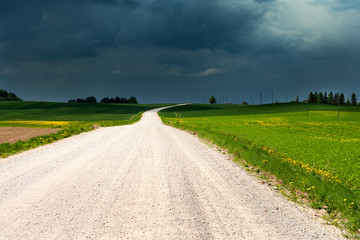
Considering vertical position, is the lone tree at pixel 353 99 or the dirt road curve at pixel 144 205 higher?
the lone tree at pixel 353 99

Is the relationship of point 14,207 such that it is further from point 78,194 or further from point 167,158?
point 167,158

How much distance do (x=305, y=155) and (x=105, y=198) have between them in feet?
36.1

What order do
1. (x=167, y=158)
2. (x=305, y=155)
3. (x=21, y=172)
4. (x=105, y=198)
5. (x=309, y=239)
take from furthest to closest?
(x=305, y=155) → (x=167, y=158) → (x=21, y=172) → (x=105, y=198) → (x=309, y=239)

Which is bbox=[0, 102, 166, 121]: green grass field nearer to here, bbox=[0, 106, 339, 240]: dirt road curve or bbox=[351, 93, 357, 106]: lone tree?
bbox=[0, 106, 339, 240]: dirt road curve

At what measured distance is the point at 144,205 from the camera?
6.13 metres

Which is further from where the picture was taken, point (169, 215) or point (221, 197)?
point (221, 197)

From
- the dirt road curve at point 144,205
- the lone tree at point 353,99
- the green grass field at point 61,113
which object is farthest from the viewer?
the lone tree at point 353,99

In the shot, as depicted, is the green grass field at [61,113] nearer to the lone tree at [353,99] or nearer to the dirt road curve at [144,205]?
the dirt road curve at [144,205]

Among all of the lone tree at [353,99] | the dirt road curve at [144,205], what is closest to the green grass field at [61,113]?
the dirt road curve at [144,205]

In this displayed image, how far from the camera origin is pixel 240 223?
5207 millimetres

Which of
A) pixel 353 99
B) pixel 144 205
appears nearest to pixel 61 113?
pixel 144 205

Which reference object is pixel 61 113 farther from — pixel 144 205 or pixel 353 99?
pixel 353 99

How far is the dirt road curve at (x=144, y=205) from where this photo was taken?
4.87m

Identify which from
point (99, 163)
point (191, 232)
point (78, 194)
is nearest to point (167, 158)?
point (99, 163)
